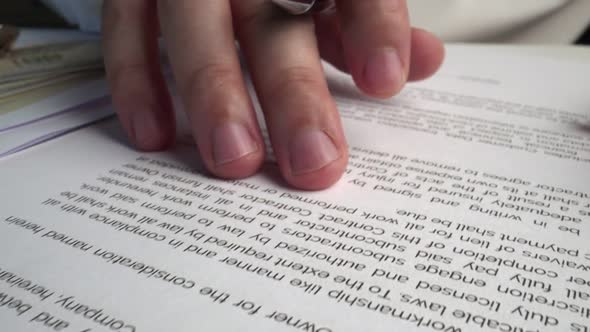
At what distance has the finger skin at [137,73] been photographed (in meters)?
0.45

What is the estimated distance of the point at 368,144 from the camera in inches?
18.3

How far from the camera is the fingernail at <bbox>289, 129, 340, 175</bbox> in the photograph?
14.6 inches

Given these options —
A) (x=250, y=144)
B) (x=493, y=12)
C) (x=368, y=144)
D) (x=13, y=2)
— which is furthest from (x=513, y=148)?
(x=13, y=2)

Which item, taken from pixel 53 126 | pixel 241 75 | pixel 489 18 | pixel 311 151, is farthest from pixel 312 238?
pixel 489 18

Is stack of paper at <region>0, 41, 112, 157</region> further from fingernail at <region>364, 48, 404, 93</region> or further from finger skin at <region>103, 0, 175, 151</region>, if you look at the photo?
fingernail at <region>364, 48, 404, 93</region>

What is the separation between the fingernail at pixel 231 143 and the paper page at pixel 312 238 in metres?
0.02

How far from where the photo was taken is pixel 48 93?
1.69 ft

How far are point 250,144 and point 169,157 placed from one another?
85mm

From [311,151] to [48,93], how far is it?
0.97ft

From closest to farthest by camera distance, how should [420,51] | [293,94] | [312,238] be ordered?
[312,238], [293,94], [420,51]

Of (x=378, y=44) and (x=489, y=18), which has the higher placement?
(x=378, y=44)

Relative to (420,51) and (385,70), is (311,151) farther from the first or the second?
(420,51)

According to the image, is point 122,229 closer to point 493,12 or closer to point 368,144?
point 368,144

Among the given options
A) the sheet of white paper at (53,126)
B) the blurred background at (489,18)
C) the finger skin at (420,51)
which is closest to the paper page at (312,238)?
the sheet of white paper at (53,126)
